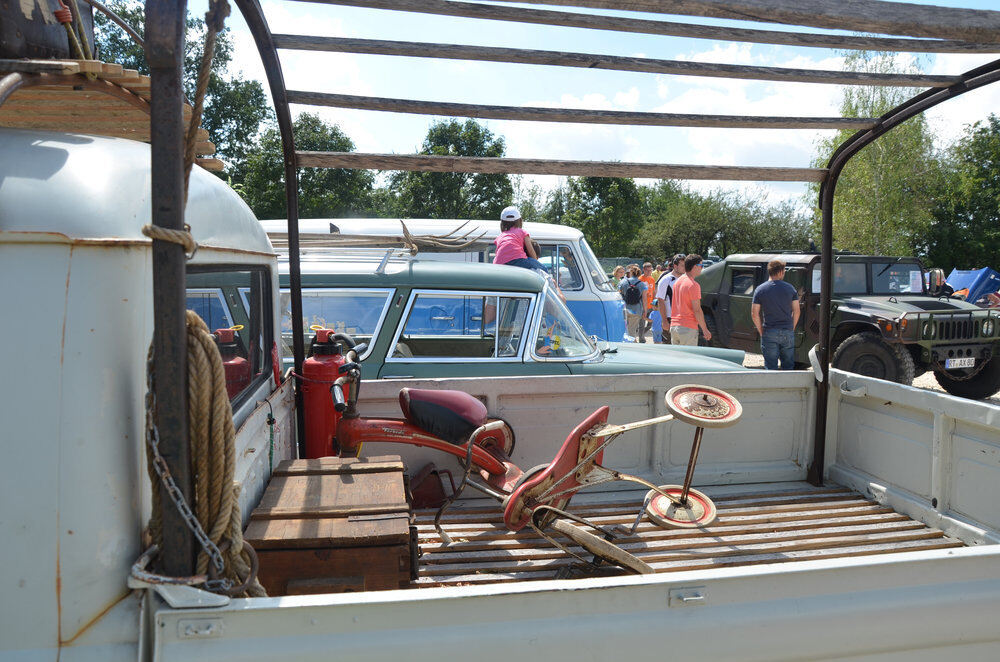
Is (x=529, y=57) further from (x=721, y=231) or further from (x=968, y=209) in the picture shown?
(x=721, y=231)

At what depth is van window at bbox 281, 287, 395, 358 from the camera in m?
5.55

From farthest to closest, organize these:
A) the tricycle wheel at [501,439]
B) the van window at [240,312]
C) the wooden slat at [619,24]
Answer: the tricycle wheel at [501,439] < the wooden slat at [619,24] < the van window at [240,312]

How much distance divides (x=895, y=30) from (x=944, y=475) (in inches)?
89.2

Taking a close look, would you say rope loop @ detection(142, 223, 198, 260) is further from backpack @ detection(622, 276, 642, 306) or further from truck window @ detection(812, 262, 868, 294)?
backpack @ detection(622, 276, 642, 306)

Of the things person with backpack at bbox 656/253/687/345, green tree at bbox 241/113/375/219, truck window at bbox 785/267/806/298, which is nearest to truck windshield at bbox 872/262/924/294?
truck window at bbox 785/267/806/298

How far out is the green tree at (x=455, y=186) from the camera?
85.5 feet

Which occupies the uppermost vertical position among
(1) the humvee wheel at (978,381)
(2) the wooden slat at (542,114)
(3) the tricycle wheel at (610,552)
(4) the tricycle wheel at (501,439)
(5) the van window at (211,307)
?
(2) the wooden slat at (542,114)

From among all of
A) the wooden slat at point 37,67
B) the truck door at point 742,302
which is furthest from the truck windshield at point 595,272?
the wooden slat at point 37,67

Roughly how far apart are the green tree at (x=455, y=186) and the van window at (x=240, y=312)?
23.0 metres

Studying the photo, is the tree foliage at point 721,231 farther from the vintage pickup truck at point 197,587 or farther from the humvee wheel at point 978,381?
the vintage pickup truck at point 197,587

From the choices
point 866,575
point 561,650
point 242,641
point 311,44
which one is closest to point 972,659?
point 866,575

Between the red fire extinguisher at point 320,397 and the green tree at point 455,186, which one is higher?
the green tree at point 455,186

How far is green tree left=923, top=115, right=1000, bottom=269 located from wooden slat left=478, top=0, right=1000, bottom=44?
2806 centimetres

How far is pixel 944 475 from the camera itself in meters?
3.26
